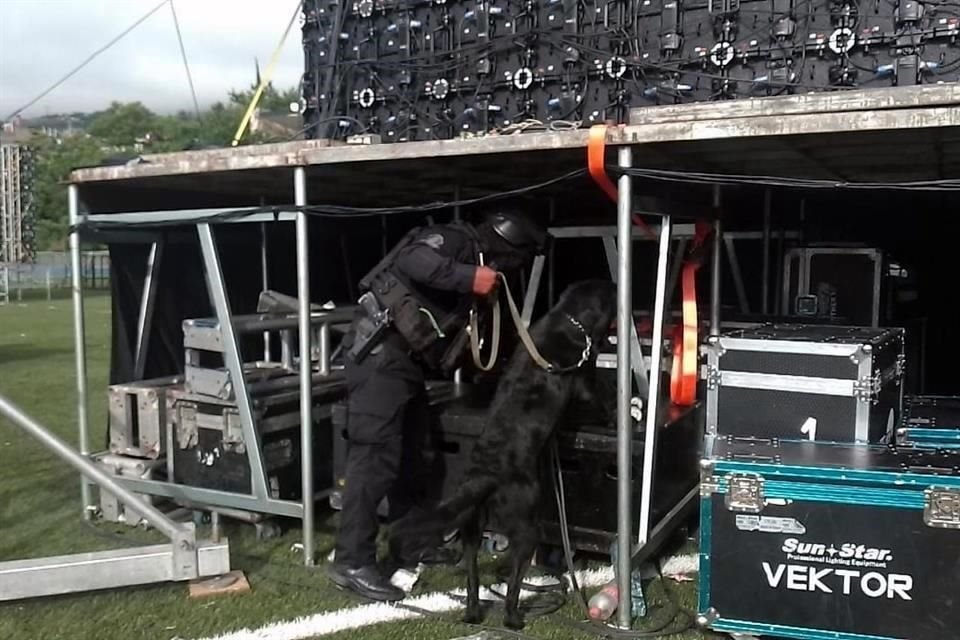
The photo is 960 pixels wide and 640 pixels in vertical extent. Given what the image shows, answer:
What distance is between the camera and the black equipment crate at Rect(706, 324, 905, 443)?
433 centimetres

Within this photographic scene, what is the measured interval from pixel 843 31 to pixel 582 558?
4.93 meters

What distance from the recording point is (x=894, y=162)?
4863mm

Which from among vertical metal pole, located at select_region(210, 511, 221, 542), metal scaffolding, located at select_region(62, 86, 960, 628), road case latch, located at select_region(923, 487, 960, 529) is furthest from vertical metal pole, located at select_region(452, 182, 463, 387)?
road case latch, located at select_region(923, 487, 960, 529)

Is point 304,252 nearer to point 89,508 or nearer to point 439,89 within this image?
point 89,508

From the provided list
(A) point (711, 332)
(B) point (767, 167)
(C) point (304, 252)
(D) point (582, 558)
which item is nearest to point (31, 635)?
(C) point (304, 252)

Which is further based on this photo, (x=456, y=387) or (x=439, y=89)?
(x=439, y=89)

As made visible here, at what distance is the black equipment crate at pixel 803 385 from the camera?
14.2 ft

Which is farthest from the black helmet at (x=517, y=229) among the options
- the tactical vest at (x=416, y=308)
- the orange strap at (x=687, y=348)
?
the orange strap at (x=687, y=348)

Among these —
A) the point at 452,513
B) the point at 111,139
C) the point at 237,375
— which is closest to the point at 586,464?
the point at 452,513

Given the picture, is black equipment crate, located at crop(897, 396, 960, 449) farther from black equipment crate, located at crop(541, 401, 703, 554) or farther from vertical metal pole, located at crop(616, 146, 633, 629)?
vertical metal pole, located at crop(616, 146, 633, 629)

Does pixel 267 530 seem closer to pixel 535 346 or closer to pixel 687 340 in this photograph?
pixel 535 346

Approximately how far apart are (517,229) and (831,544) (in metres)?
2.04

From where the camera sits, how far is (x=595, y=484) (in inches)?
195

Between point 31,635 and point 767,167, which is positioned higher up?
point 767,167
